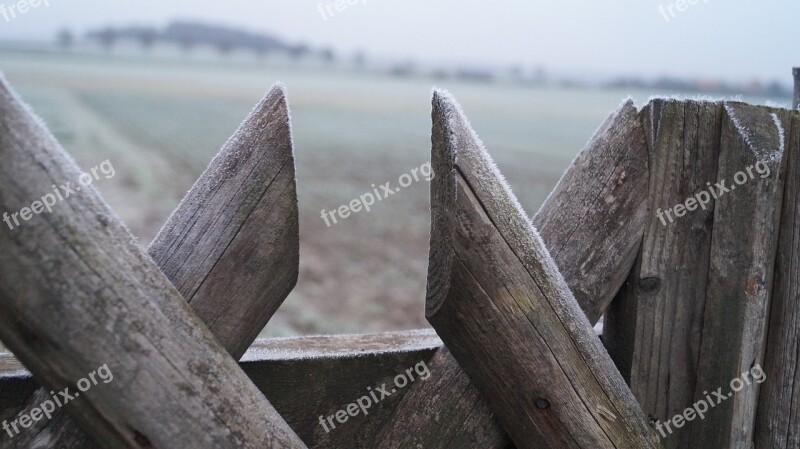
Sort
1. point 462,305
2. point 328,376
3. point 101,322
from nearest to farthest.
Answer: point 101,322
point 462,305
point 328,376

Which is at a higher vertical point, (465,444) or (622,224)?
(622,224)

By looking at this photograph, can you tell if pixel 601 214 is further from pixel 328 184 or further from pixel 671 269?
pixel 328 184

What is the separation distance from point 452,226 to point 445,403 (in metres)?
0.43

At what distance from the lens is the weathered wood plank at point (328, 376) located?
4.42 feet

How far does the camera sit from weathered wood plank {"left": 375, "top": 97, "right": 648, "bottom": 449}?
1309 mm

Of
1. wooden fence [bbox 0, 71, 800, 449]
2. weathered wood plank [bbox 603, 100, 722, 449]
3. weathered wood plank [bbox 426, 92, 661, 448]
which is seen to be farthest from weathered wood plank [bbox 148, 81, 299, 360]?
weathered wood plank [bbox 603, 100, 722, 449]

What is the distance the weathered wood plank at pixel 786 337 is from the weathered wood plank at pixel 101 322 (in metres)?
1.16

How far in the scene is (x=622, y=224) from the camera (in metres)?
1.42

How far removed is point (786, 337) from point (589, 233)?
1.72 ft

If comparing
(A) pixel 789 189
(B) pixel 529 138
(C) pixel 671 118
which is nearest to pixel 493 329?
(C) pixel 671 118

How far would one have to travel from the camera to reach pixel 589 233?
139cm

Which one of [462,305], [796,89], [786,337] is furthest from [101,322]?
[796,89]

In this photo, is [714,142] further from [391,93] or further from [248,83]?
[248,83]

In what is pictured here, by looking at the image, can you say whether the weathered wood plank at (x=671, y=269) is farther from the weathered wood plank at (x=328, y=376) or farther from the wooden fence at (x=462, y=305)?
the weathered wood plank at (x=328, y=376)
